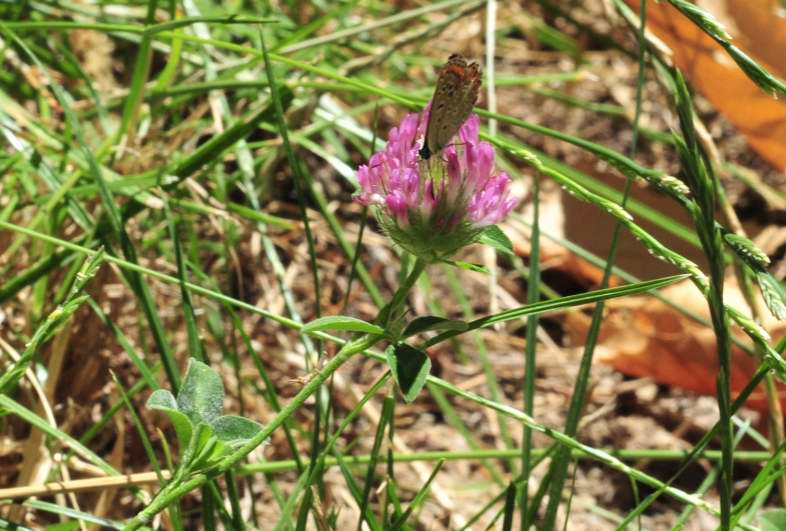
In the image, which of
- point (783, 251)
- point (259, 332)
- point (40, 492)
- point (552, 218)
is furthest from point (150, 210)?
point (783, 251)

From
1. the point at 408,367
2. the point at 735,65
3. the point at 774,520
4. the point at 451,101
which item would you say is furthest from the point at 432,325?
the point at 735,65

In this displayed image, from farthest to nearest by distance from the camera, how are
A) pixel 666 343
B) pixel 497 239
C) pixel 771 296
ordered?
1. pixel 666 343
2. pixel 497 239
3. pixel 771 296

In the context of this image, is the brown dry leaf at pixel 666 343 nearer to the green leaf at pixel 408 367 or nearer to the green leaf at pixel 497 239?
the green leaf at pixel 497 239

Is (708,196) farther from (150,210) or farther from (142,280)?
(150,210)

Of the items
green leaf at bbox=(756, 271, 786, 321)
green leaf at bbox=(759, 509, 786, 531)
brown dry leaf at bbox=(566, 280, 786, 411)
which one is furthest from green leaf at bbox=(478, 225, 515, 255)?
brown dry leaf at bbox=(566, 280, 786, 411)

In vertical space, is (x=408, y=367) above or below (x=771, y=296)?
below

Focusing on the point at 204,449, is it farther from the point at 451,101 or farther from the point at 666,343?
the point at 666,343
